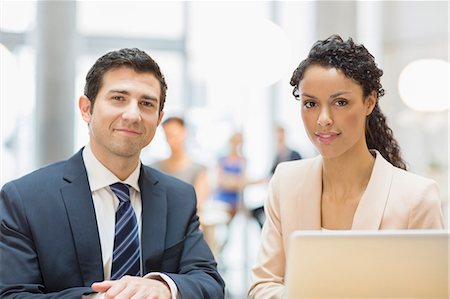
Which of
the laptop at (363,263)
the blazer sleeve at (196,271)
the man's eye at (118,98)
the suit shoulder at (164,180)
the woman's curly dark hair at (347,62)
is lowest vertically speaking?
the blazer sleeve at (196,271)

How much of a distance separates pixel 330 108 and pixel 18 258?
1020mm

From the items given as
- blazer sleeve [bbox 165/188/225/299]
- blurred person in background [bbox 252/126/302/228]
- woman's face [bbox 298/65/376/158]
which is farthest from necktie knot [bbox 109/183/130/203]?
blurred person in background [bbox 252/126/302/228]

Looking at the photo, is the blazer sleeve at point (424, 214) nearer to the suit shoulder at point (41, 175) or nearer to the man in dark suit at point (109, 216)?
the man in dark suit at point (109, 216)

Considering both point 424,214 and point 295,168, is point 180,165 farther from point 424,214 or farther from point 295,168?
point 424,214

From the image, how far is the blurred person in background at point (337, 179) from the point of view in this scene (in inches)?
77.2

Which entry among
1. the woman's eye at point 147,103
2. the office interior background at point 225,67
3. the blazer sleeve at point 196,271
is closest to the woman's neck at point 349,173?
the blazer sleeve at point 196,271

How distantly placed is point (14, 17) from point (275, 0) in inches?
171

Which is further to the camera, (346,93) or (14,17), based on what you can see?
(14,17)

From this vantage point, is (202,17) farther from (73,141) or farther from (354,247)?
(354,247)

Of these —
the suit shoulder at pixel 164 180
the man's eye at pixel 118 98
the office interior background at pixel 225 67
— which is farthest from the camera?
the office interior background at pixel 225 67

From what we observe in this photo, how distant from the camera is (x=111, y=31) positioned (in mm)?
8648

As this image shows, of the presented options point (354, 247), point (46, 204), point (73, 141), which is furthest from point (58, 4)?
point (354, 247)

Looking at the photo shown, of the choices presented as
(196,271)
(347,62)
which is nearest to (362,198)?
(347,62)

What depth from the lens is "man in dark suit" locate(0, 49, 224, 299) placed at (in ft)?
6.35
